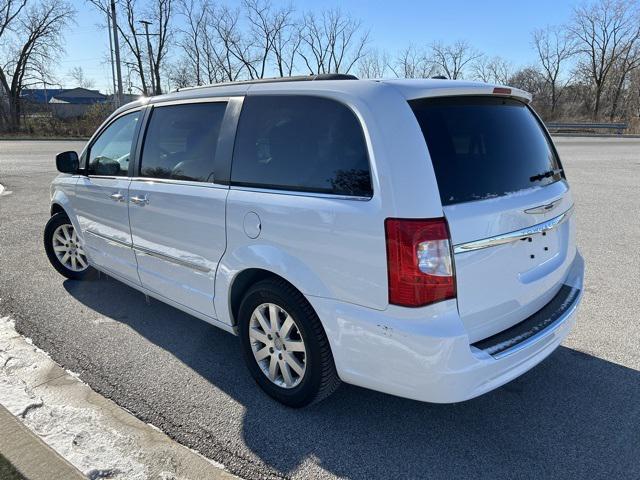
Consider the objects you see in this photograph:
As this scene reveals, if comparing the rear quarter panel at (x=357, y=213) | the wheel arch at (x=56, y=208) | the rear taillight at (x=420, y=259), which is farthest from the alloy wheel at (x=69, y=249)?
the rear taillight at (x=420, y=259)

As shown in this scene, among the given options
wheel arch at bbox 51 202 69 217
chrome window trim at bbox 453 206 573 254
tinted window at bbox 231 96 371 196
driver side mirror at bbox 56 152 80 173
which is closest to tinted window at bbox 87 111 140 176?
driver side mirror at bbox 56 152 80 173

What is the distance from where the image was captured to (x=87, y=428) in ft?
8.91

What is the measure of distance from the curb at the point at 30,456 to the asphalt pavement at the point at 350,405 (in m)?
0.50

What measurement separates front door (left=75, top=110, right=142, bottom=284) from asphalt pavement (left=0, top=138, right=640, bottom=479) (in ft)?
1.59

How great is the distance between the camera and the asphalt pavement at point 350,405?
2424 mm

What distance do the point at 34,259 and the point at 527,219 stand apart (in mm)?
5625

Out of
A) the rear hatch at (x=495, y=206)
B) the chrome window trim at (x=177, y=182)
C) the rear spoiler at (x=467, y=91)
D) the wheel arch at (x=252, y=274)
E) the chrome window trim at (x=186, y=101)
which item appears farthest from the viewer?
the chrome window trim at (x=186, y=101)

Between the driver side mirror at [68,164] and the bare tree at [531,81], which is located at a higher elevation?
the bare tree at [531,81]

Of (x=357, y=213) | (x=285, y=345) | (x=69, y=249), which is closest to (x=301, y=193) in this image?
(x=357, y=213)

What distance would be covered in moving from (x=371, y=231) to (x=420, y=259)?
0.26m

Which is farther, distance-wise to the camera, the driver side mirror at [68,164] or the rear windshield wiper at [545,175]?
the driver side mirror at [68,164]

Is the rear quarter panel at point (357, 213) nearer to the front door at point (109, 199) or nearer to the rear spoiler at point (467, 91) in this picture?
the rear spoiler at point (467, 91)

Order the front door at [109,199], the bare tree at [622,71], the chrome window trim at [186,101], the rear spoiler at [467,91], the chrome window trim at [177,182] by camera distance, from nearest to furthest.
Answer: the rear spoiler at [467,91], the chrome window trim at [177,182], the chrome window trim at [186,101], the front door at [109,199], the bare tree at [622,71]

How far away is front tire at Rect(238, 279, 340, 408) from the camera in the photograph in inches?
103
